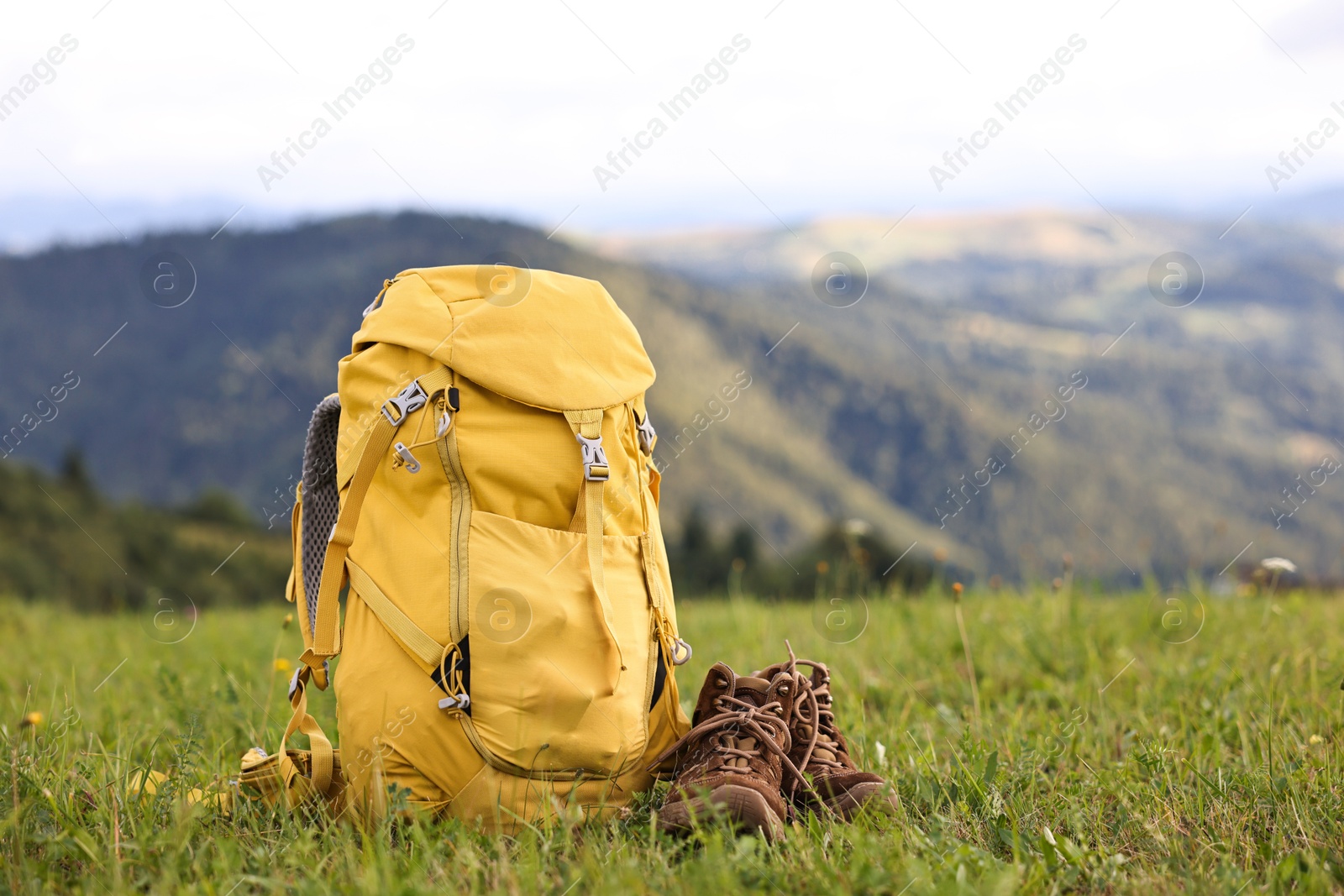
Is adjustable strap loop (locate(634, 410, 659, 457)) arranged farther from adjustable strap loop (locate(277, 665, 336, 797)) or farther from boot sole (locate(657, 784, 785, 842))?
adjustable strap loop (locate(277, 665, 336, 797))

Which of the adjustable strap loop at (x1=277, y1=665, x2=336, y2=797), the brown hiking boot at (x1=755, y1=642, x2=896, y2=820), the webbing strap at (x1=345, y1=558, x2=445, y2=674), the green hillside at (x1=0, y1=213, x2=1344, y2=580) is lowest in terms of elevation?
the green hillside at (x1=0, y1=213, x2=1344, y2=580)

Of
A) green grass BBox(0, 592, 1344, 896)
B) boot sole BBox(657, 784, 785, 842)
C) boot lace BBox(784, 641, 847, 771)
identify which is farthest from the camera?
boot lace BBox(784, 641, 847, 771)

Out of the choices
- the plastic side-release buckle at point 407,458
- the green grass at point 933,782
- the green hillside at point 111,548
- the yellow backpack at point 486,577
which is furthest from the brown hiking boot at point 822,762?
the green hillside at point 111,548

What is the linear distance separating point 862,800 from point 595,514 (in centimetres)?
104

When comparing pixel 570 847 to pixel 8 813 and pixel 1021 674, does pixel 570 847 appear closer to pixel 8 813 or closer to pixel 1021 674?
pixel 8 813

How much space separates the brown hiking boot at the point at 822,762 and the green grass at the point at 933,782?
0.11 meters

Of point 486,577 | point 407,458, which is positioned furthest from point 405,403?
point 486,577

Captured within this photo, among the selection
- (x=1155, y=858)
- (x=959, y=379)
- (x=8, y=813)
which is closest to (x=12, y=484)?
(x=8, y=813)

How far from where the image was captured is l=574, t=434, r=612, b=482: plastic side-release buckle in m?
2.57

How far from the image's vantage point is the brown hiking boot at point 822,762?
8.31ft

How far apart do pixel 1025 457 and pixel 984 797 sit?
145m

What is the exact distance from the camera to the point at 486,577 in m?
2.46

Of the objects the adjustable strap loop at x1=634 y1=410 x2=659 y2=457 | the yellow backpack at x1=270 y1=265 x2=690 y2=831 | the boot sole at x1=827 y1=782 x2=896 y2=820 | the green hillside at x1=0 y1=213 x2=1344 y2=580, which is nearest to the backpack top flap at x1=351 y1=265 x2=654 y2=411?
the yellow backpack at x1=270 y1=265 x2=690 y2=831

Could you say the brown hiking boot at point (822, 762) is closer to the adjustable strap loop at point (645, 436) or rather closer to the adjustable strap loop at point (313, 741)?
the adjustable strap loop at point (645, 436)
